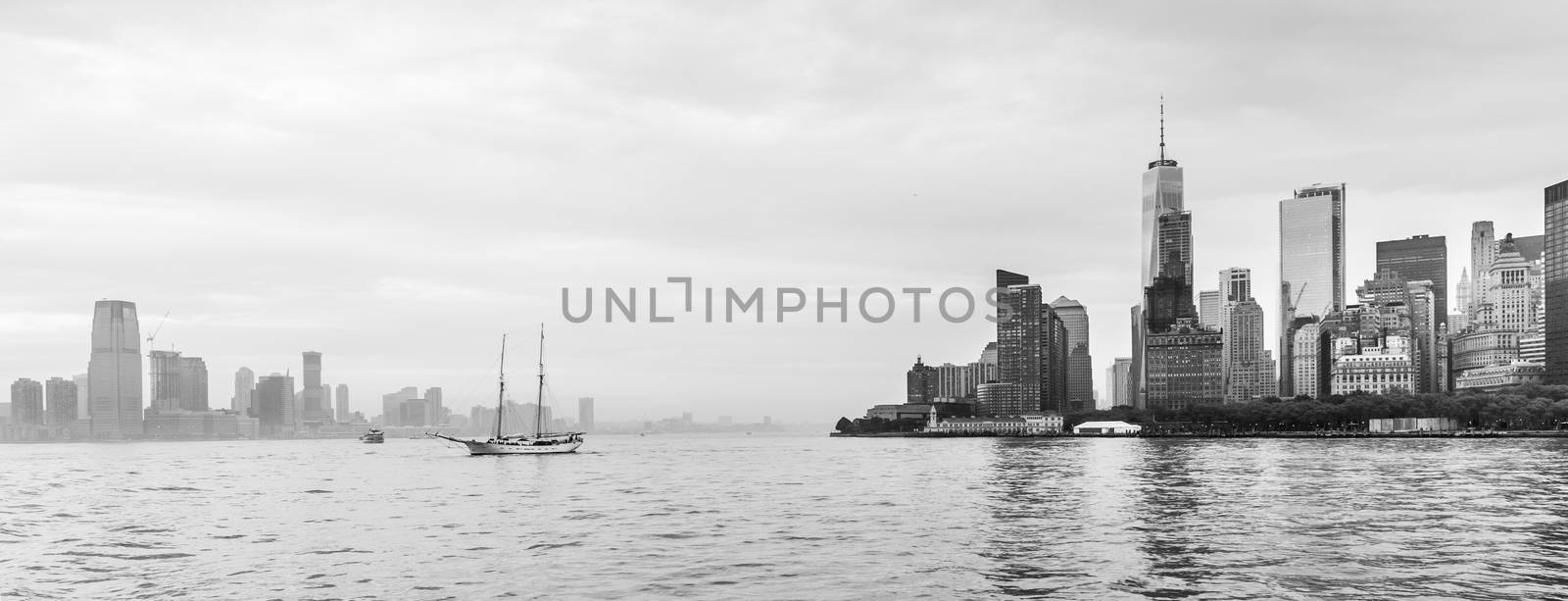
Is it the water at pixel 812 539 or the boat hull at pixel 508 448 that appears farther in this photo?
the boat hull at pixel 508 448

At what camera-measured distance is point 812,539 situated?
5325 cm

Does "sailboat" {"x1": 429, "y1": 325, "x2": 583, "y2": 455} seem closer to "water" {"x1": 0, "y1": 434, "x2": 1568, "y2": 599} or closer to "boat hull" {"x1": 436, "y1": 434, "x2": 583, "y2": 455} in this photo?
"boat hull" {"x1": 436, "y1": 434, "x2": 583, "y2": 455}

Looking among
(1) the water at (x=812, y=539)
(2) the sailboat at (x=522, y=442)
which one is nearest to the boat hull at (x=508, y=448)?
(2) the sailboat at (x=522, y=442)

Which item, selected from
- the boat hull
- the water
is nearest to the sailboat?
the boat hull

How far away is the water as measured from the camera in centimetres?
4019

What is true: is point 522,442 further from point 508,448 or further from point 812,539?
Answer: point 812,539

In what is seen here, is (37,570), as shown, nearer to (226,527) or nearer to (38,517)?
(226,527)

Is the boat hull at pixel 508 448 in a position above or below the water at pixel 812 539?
below

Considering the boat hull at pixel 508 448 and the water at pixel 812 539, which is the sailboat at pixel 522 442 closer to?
the boat hull at pixel 508 448

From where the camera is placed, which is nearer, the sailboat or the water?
the water

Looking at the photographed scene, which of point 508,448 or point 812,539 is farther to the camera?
point 508,448

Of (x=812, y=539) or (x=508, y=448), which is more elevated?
(x=812, y=539)

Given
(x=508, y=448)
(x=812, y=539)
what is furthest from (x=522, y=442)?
(x=812, y=539)

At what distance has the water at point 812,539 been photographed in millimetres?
40188
